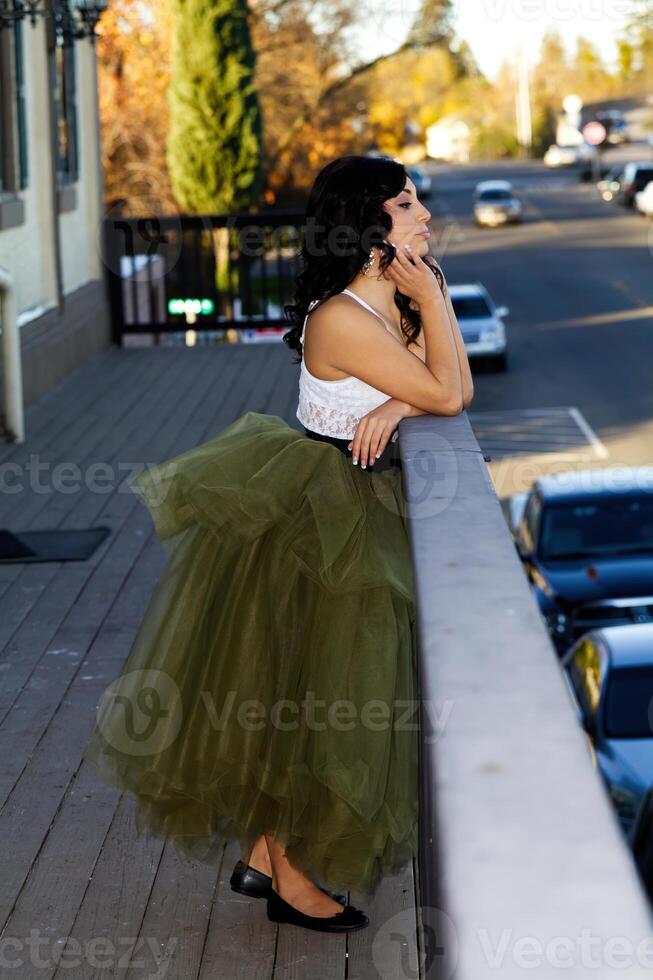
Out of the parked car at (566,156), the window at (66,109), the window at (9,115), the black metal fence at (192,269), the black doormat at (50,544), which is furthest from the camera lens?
the parked car at (566,156)

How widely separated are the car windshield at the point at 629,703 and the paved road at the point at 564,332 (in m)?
9.82

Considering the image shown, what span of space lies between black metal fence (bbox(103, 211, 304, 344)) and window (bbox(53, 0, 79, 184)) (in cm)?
94

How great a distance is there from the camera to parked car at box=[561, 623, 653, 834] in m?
8.06

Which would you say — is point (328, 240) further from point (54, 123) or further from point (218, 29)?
point (218, 29)

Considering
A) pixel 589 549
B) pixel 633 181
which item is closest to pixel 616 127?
pixel 633 181

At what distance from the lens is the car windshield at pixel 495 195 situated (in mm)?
55719

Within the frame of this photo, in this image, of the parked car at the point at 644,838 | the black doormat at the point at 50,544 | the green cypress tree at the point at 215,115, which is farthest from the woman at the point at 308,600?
the green cypress tree at the point at 215,115

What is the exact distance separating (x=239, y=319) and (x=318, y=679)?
13.5m

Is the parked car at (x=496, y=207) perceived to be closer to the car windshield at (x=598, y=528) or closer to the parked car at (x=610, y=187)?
the parked car at (x=610, y=187)

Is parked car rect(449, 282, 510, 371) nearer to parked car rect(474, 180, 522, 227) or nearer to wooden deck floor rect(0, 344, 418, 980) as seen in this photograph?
wooden deck floor rect(0, 344, 418, 980)

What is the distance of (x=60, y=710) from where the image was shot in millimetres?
4992

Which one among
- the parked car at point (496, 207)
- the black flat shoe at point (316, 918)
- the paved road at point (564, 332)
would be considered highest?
the black flat shoe at point (316, 918)

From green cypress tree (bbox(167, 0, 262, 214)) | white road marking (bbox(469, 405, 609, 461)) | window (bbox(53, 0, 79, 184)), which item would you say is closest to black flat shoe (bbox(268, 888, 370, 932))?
window (bbox(53, 0, 79, 184))

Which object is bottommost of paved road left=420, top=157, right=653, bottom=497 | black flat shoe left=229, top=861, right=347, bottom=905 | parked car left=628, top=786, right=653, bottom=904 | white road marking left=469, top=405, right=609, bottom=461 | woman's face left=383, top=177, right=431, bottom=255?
white road marking left=469, top=405, right=609, bottom=461
